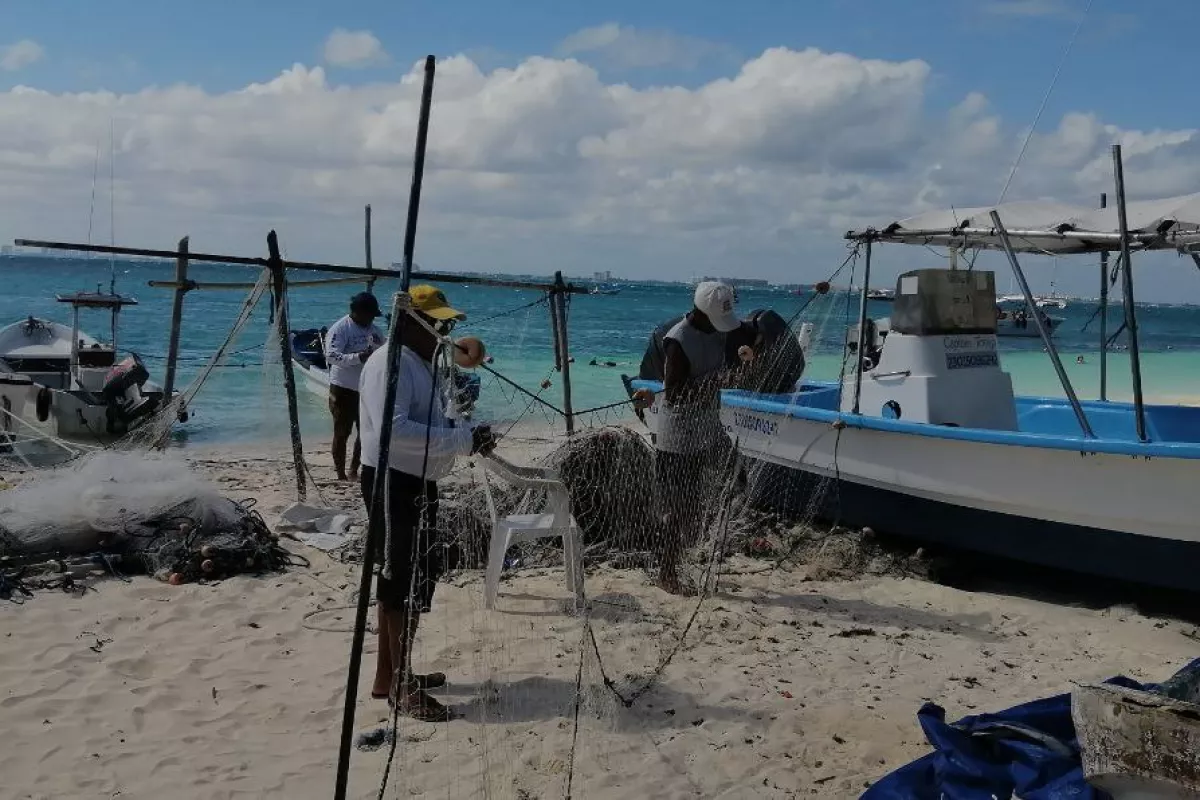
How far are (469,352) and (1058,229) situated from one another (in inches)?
162

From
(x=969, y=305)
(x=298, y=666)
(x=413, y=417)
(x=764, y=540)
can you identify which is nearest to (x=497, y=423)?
(x=764, y=540)

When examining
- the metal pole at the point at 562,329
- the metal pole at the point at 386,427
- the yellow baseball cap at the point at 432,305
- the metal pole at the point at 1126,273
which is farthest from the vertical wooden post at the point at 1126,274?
the metal pole at the point at 562,329

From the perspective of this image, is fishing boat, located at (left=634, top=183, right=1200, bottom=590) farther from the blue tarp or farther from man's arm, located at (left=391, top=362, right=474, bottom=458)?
man's arm, located at (left=391, top=362, right=474, bottom=458)

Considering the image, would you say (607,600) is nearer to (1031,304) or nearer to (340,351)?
(1031,304)

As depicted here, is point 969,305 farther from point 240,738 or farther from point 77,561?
point 77,561

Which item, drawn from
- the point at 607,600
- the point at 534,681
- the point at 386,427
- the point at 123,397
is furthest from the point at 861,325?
the point at 123,397

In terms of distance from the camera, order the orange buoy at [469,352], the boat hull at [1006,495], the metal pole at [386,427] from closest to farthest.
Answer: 1. the metal pole at [386,427]
2. the orange buoy at [469,352]
3. the boat hull at [1006,495]

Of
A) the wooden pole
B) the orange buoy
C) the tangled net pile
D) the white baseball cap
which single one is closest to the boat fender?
the wooden pole

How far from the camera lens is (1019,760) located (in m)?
3.22

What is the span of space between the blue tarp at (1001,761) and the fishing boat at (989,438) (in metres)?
2.32

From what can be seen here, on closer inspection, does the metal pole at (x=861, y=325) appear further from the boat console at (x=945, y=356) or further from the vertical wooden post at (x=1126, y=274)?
the vertical wooden post at (x=1126, y=274)

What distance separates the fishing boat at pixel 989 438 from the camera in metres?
5.58

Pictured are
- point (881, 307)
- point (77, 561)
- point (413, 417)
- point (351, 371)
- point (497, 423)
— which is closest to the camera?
point (413, 417)

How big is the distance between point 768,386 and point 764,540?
50.4 inches
